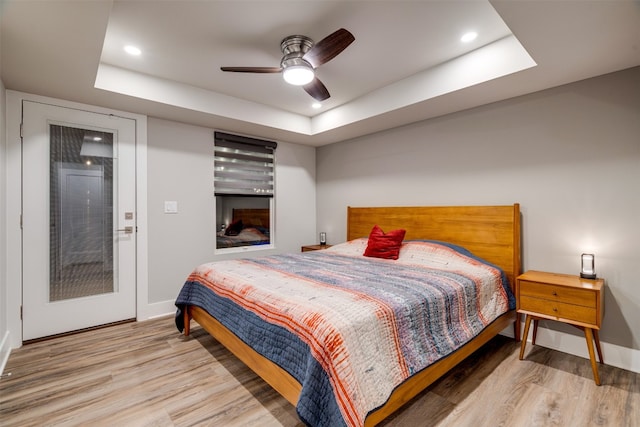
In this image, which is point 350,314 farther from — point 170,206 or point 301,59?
point 170,206

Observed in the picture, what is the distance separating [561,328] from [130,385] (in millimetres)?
3423

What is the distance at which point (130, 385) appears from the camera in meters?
2.11

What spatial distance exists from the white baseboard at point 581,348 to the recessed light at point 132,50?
409 centimetres

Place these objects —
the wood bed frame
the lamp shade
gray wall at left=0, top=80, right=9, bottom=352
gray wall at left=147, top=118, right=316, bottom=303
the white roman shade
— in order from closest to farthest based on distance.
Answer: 1. the wood bed frame
2. the lamp shade
3. gray wall at left=0, top=80, right=9, bottom=352
4. gray wall at left=147, top=118, right=316, bottom=303
5. the white roman shade

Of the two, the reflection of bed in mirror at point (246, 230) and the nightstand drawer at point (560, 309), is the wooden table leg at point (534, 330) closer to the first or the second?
the nightstand drawer at point (560, 309)

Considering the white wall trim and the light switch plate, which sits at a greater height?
the light switch plate

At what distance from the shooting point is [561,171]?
2625 mm

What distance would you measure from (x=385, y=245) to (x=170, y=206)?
2491mm

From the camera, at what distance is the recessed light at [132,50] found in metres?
2.45

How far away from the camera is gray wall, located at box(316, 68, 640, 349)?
2328 mm

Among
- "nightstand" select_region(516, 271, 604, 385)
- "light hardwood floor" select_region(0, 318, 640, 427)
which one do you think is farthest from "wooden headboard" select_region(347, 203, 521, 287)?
"light hardwood floor" select_region(0, 318, 640, 427)

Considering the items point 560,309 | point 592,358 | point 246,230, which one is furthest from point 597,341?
point 246,230

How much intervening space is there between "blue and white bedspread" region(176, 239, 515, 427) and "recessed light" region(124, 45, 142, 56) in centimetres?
188

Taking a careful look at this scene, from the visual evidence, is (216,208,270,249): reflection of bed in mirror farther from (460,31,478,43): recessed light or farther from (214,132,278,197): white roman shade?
(460,31,478,43): recessed light
